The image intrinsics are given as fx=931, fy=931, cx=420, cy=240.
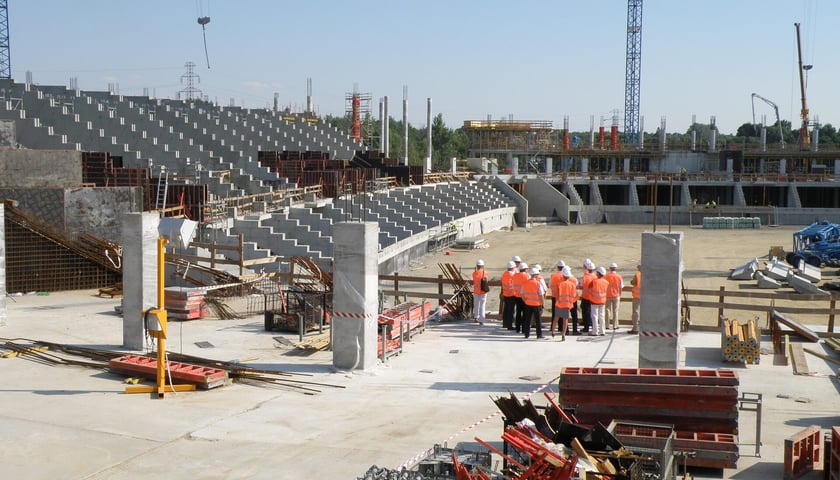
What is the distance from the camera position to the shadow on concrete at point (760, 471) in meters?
9.73

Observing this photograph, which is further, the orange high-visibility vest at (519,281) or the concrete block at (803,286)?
the concrete block at (803,286)

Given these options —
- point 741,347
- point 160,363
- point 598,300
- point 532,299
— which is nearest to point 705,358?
point 741,347

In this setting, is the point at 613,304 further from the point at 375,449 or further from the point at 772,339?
the point at 375,449

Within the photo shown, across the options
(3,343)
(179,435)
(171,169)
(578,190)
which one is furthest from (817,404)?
(578,190)

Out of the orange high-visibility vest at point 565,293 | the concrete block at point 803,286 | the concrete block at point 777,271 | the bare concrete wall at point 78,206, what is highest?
the bare concrete wall at point 78,206

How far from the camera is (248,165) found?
43031 mm

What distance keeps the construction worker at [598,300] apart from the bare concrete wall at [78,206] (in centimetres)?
1385

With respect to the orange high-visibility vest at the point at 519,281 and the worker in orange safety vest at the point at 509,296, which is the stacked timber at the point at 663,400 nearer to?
the orange high-visibility vest at the point at 519,281

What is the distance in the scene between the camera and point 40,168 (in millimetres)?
26547

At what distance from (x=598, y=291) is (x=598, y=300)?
185 mm

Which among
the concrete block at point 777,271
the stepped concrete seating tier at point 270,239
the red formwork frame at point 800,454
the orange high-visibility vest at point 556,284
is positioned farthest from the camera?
the concrete block at point 777,271

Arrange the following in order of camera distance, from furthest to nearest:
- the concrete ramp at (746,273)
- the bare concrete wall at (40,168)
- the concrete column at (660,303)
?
the concrete ramp at (746,273), the bare concrete wall at (40,168), the concrete column at (660,303)

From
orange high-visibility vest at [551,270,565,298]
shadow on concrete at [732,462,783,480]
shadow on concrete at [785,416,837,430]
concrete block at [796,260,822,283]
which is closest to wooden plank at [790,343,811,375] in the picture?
shadow on concrete at [785,416,837,430]

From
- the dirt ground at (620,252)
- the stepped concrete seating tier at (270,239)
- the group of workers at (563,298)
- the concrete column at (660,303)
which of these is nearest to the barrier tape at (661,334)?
the concrete column at (660,303)
